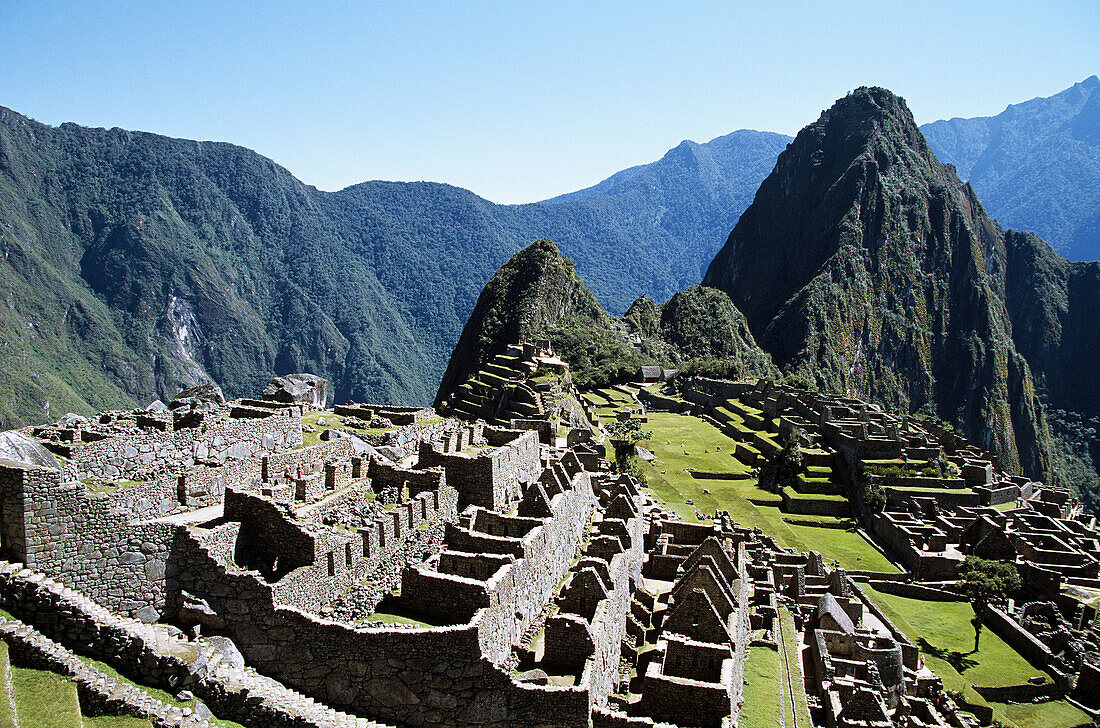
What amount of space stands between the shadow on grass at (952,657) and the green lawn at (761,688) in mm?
13216

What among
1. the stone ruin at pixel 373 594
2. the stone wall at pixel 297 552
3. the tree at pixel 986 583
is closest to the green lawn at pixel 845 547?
the tree at pixel 986 583

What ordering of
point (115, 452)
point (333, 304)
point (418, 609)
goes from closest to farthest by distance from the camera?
point (418, 609), point (115, 452), point (333, 304)

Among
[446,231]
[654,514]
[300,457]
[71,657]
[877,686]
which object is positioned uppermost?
[446,231]

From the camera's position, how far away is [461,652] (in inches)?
456

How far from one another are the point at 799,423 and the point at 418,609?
5391 centimetres

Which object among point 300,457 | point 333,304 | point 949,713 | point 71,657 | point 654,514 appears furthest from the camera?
point 333,304

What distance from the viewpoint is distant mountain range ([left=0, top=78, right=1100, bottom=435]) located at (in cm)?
7788

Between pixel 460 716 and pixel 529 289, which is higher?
pixel 529 289

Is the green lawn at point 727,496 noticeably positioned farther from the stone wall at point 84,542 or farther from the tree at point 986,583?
the stone wall at point 84,542

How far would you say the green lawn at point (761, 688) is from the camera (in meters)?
14.6

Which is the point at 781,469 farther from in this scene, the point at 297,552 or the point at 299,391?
the point at 297,552

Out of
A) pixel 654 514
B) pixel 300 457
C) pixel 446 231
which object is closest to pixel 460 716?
pixel 300 457

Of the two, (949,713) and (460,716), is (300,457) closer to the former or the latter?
(460,716)

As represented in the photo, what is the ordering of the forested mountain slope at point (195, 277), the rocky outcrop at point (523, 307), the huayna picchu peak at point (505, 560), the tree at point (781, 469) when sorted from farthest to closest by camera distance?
the rocky outcrop at point (523, 307) → the forested mountain slope at point (195, 277) → the tree at point (781, 469) → the huayna picchu peak at point (505, 560)
